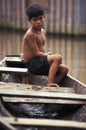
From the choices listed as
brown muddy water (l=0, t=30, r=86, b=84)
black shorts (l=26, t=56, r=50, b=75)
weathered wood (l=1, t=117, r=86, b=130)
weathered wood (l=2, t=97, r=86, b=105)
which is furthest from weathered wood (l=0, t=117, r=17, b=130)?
brown muddy water (l=0, t=30, r=86, b=84)

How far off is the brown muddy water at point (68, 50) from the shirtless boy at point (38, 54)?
2609 millimetres

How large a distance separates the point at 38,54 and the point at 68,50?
26.3 feet

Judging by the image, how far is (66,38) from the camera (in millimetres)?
17766

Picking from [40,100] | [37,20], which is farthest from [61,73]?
[40,100]

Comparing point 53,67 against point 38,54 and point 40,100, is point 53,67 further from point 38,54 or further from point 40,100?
point 40,100

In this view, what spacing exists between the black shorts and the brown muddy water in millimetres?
2624

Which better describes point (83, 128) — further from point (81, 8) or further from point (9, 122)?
point (81, 8)

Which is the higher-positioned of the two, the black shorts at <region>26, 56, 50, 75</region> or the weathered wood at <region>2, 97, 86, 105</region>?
the black shorts at <region>26, 56, 50, 75</region>

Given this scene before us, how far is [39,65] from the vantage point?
18.2ft

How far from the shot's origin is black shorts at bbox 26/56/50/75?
5527mm

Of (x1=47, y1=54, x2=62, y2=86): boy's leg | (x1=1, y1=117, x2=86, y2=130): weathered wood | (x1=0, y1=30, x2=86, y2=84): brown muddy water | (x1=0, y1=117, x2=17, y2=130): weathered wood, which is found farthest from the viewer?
(x1=0, y1=30, x2=86, y2=84): brown muddy water

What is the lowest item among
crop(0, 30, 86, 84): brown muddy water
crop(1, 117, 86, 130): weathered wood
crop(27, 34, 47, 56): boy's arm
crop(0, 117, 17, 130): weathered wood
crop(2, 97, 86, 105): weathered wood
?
crop(0, 30, 86, 84): brown muddy water

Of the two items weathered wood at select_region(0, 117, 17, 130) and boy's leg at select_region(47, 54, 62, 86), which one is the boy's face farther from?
weathered wood at select_region(0, 117, 17, 130)

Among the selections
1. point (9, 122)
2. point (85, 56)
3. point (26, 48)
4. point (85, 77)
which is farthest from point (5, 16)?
point (9, 122)
